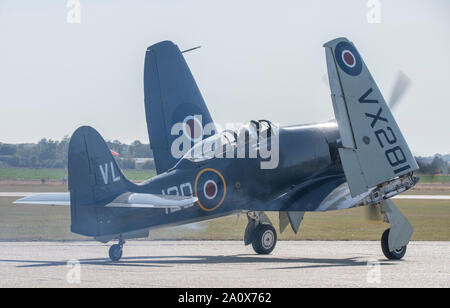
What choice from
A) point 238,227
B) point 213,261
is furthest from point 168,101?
point 238,227

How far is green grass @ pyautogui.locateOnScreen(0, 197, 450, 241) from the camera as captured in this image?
1077 inches

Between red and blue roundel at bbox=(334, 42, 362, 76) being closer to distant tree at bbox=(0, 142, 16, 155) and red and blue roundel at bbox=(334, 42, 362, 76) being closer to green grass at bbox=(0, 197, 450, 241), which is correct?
green grass at bbox=(0, 197, 450, 241)

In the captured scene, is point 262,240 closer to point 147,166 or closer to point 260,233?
point 260,233

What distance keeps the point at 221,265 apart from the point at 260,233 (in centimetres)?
344

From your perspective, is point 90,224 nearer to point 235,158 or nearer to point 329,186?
point 235,158

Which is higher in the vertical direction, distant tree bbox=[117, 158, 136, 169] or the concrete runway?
the concrete runway

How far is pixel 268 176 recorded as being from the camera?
19.8 meters

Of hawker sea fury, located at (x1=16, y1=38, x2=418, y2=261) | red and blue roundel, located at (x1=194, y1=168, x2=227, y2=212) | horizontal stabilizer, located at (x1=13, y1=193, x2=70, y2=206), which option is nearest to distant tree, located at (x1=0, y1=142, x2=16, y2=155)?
hawker sea fury, located at (x1=16, y1=38, x2=418, y2=261)

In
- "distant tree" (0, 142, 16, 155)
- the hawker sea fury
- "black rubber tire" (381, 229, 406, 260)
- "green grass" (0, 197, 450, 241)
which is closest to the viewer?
the hawker sea fury

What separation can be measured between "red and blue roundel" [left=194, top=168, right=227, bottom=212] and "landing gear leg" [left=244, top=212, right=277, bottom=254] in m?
1.88

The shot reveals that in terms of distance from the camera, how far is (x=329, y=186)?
1970cm

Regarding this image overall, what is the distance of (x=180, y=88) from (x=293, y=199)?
624 cm

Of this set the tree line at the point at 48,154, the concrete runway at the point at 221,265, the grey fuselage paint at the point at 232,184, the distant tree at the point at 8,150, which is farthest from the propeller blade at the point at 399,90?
the distant tree at the point at 8,150
